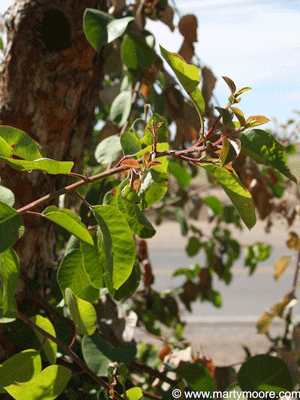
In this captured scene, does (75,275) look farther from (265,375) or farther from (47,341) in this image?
(265,375)

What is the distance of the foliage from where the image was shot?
481 millimetres

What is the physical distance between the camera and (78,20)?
89cm

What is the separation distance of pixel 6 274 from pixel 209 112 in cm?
62

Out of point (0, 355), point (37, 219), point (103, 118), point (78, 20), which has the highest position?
point (78, 20)

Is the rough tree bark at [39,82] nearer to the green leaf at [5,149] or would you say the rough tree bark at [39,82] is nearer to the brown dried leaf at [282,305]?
the green leaf at [5,149]

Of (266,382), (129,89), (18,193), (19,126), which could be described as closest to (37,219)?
(18,193)

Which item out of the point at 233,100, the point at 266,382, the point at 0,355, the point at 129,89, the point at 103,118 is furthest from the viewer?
the point at 103,118

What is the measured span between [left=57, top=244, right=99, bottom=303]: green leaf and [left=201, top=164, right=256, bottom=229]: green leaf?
237mm

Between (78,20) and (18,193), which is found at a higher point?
(78,20)

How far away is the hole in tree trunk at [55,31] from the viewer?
0.88 metres

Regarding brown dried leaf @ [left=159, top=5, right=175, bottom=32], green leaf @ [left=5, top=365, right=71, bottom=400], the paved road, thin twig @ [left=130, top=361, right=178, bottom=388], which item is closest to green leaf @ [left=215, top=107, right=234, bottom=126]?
green leaf @ [left=5, top=365, right=71, bottom=400]

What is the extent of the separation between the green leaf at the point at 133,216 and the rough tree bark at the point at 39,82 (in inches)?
15.1

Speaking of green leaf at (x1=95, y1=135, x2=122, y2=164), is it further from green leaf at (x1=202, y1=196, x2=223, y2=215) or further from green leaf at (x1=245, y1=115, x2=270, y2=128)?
green leaf at (x1=202, y1=196, x2=223, y2=215)

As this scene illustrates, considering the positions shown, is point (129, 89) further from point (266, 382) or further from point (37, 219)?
point (266, 382)
